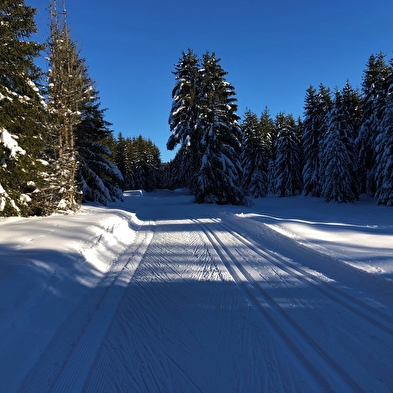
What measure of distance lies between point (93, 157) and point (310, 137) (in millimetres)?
24646

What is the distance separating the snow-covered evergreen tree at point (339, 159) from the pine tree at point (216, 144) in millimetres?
9527

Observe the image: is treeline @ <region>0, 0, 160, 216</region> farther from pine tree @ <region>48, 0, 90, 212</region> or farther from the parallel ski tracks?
the parallel ski tracks

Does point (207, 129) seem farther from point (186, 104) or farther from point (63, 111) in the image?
point (63, 111)

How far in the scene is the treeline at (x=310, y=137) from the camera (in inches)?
838

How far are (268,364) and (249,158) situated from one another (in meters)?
35.8

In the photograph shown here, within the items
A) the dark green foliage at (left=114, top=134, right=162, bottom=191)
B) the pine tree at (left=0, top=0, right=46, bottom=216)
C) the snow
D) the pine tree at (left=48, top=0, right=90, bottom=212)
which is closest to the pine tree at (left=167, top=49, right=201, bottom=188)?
the pine tree at (left=48, top=0, right=90, bottom=212)

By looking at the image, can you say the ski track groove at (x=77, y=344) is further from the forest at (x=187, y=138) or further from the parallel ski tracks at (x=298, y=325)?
the forest at (x=187, y=138)

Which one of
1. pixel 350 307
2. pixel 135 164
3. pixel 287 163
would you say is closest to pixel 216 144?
pixel 287 163

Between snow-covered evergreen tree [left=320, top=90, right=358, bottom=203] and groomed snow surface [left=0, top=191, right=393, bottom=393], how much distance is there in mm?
20810

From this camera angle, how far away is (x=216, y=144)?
21469 millimetres

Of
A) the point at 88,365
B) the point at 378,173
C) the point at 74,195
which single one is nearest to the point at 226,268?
the point at 88,365

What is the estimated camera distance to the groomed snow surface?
2453 mm

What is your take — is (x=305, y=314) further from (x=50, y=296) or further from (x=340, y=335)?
(x=50, y=296)

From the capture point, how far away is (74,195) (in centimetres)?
1395
